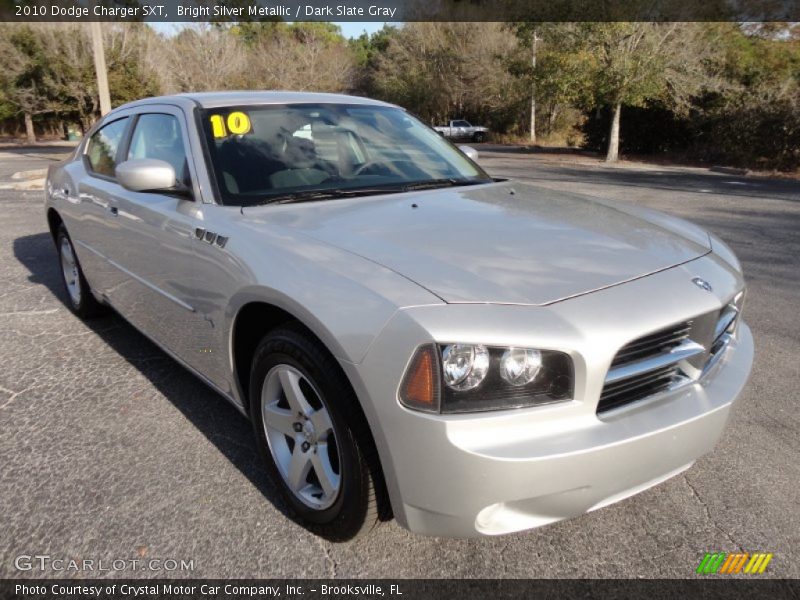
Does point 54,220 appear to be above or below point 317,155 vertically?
below

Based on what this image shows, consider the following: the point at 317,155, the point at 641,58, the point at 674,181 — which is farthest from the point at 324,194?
the point at 641,58

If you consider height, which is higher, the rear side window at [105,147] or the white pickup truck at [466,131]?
the rear side window at [105,147]

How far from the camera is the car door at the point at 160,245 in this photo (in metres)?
2.81

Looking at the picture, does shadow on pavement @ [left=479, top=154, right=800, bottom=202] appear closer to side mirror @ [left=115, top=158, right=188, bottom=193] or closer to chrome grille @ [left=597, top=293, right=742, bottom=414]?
chrome grille @ [left=597, top=293, right=742, bottom=414]

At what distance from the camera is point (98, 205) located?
151 inches

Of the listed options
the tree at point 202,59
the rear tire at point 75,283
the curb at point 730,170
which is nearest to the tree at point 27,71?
the tree at point 202,59

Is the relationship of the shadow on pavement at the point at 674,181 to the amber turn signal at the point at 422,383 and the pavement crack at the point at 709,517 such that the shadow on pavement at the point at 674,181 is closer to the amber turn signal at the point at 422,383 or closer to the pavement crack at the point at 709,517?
the pavement crack at the point at 709,517

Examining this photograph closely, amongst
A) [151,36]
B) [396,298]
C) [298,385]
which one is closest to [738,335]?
[396,298]

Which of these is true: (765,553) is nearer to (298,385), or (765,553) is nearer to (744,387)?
(744,387)

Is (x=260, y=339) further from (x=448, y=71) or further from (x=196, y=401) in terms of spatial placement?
(x=448, y=71)

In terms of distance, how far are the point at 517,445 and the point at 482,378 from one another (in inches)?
8.2

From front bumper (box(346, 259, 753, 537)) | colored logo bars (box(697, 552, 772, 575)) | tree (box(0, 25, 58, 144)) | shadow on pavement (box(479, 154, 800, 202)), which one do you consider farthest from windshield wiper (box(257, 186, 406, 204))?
tree (box(0, 25, 58, 144))

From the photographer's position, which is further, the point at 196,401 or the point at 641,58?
the point at 641,58

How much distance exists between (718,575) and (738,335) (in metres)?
0.97
